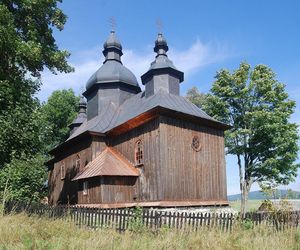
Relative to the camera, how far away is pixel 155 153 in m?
16.0

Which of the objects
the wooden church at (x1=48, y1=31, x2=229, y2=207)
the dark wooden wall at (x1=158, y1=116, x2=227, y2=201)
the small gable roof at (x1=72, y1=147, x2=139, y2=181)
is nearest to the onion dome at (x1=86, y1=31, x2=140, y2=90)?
the wooden church at (x1=48, y1=31, x2=229, y2=207)

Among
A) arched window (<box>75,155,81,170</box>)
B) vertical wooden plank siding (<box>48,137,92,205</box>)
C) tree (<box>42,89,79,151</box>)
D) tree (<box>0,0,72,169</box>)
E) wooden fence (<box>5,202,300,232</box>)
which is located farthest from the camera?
tree (<box>42,89,79,151</box>)

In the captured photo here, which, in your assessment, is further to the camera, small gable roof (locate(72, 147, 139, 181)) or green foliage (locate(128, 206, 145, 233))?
small gable roof (locate(72, 147, 139, 181))

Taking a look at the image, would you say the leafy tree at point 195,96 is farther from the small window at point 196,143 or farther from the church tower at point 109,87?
the small window at point 196,143

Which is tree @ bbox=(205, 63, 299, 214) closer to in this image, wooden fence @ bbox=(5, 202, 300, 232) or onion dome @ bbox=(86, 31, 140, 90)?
onion dome @ bbox=(86, 31, 140, 90)

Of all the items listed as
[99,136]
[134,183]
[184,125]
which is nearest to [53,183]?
[99,136]

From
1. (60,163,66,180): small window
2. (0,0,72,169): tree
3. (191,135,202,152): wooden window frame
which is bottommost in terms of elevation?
(60,163,66,180): small window

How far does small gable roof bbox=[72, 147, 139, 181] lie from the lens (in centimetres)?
1638

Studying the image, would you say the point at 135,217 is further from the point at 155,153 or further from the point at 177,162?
the point at 177,162

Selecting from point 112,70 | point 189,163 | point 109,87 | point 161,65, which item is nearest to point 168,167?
point 189,163

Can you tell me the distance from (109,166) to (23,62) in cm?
626

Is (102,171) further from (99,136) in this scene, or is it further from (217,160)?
(217,160)

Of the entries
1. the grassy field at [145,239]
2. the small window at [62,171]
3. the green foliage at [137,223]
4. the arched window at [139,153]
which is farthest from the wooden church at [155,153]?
the grassy field at [145,239]

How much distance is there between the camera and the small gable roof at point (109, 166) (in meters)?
16.4
